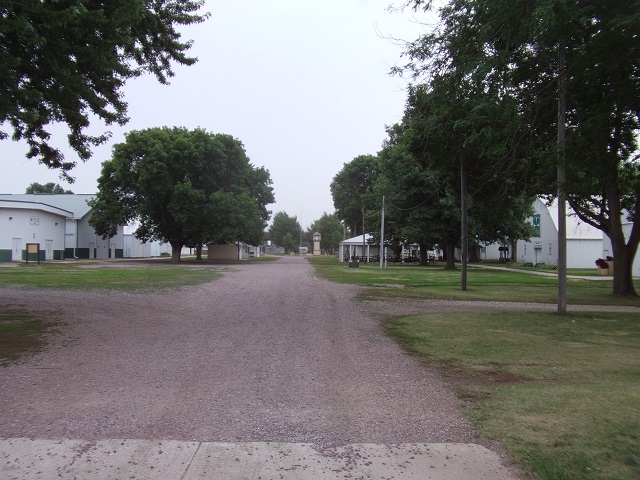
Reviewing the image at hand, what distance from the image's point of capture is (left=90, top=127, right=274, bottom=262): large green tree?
4466 centimetres

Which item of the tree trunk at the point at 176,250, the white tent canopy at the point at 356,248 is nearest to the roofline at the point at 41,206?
the tree trunk at the point at 176,250

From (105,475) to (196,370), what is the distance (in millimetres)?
3202

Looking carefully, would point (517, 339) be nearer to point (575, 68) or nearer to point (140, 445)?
point (575, 68)

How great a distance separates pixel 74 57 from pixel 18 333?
561cm

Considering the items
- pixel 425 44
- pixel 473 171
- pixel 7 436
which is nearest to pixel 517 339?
pixel 425 44

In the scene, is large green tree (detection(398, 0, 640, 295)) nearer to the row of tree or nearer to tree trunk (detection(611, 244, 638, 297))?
the row of tree

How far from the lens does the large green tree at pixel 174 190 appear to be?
4466 centimetres

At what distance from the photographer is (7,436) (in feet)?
14.4

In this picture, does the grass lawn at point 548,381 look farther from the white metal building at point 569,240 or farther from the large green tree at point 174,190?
the large green tree at point 174,190

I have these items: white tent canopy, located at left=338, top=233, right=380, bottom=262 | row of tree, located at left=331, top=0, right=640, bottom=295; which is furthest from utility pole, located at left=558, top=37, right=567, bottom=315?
white tent canopy, located at left=338, top=233, right=380, bottom=262

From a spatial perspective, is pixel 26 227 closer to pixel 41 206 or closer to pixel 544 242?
pixel 41 206

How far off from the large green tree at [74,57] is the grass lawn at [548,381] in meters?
7.98

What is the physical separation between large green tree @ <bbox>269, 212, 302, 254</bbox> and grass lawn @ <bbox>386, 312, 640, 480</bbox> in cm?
11432

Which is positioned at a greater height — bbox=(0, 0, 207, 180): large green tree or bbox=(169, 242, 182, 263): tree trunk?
bbox=(0, 0, 207, 180): large green tree
